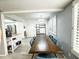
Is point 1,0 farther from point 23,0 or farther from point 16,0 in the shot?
point 23,0

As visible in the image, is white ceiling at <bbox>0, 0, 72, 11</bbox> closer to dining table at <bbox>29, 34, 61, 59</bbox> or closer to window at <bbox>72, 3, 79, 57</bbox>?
window at <bbox>72, 3, 79, 57</bbox>

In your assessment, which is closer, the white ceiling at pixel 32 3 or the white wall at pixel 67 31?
the white ceiling at pixel 32 3

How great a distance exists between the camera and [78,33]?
262 centimetres

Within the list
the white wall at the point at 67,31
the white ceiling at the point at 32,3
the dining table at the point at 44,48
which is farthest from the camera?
the white wall at the point at 67,31

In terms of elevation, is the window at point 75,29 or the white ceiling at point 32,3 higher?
the white ceiling at point 32,3

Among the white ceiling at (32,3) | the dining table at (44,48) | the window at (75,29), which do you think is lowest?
the dining table at (44,48)

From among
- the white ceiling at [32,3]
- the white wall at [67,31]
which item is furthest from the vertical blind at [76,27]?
the white ceiling at [32,3]

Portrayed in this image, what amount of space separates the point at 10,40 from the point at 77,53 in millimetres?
3715

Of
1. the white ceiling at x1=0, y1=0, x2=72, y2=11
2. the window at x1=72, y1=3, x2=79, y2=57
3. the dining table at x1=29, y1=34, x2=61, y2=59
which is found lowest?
the dining table at x1=29, y1=34, x2=61, y2=59

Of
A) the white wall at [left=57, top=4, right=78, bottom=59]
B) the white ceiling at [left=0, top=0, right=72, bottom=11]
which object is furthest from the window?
the white ceiling at [left=0, top=0, right=72, bottom=11]

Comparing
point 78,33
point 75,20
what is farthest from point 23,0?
point 78,33

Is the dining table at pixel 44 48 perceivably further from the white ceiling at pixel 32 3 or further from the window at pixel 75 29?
the white ceiling at pixel 32 3

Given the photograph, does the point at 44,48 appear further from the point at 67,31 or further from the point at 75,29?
the point at 67,31

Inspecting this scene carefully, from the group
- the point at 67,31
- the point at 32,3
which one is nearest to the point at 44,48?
the point at 67,31
